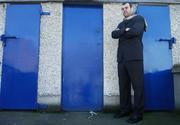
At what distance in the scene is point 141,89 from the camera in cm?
684

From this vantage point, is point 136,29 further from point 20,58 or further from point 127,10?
point 20,58

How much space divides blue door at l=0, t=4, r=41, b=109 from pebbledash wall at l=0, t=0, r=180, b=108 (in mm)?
125

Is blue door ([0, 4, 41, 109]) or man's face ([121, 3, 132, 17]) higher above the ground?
man's face ([121, 3, 132, 17])

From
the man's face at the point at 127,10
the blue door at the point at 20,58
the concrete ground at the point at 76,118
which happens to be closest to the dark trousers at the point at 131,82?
the concrete ground at the point at 76,118

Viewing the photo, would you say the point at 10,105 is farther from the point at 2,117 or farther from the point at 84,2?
the point at 84,2

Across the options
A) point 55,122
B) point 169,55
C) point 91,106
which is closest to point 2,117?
point 55,122

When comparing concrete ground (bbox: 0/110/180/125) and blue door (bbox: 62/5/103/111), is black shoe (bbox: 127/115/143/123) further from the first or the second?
blue door (bbox: 62/5/103/111)

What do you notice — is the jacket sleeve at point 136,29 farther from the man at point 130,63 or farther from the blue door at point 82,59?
the blue door at point 82,59

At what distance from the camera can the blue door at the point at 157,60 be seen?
774 centimetres

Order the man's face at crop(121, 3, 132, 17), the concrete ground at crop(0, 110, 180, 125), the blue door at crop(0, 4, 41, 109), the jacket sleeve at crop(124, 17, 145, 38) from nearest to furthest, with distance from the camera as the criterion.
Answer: the concrete ground at crop(0, 110, 180, 125)
the jacket sleeve at crop(124, 17, 145, 38)
the man's face at crop(121, 3, 132, 17)
the blue door at crop(0, 4, 41, 109)

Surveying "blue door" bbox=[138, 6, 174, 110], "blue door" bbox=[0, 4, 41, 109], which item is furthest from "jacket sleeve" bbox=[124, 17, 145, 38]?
"blue door" bbox=[0, 4, 41, 109]

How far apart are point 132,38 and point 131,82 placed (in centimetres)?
83

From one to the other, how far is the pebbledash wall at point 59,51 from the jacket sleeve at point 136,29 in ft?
3.32

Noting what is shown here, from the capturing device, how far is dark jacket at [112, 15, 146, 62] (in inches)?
269
